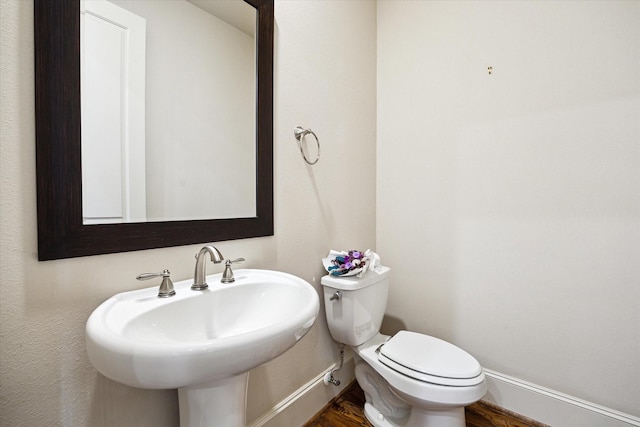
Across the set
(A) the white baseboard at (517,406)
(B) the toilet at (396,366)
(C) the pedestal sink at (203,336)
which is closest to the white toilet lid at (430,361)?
(B) the toilet at (396,366)

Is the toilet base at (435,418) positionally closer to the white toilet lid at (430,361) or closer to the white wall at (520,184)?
the white toilet lid at (430,361)

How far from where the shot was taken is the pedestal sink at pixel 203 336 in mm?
479

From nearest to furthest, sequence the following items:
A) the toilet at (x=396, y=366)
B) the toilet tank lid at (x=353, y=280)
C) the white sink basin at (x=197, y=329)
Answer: the white sink basin at (x=197, y=329) < the toilet at (x=396, y=366) < the toilet tank lid at (x=353, y=280)

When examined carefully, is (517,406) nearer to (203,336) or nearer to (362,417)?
(362,417)

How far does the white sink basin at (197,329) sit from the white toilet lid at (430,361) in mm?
618

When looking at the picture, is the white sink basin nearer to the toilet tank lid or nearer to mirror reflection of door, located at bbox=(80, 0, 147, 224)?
mirror reflection of door, located at bbox=(80, 0, 147, 224)

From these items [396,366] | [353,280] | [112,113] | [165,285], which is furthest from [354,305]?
[112,113]

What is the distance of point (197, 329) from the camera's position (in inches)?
31.0

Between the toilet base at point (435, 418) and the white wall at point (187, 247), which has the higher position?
the white wall at point (187, 247)

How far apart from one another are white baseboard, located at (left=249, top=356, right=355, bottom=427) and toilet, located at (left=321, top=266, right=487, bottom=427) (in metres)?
0.19

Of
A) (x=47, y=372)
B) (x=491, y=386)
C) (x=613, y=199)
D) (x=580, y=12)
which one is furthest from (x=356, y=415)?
(x=580, y=12)

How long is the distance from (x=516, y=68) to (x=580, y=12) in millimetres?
288

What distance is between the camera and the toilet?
1.02 m

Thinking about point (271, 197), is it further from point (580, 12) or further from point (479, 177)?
point (580, 12)
